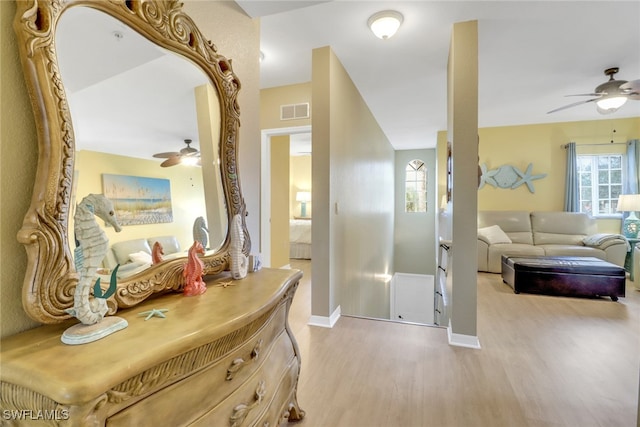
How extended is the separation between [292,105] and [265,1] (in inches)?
86.3

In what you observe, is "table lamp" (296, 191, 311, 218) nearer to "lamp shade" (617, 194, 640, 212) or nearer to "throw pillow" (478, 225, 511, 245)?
"throw pillow" (478, 225, 511, 245)

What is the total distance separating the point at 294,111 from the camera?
11.8 ft

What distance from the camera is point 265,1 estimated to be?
57.7 inches

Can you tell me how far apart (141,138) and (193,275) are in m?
0.55

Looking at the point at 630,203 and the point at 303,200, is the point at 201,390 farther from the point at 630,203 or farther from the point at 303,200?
the point at 303,200

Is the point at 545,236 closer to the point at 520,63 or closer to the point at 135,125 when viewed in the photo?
the point at 520,63

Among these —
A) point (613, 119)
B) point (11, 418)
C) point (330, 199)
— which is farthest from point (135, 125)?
point (613, 119)

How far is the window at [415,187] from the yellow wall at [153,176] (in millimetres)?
7571

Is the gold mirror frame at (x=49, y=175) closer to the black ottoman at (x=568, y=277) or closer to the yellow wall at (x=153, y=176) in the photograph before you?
the yellow wall at (x=153, y=176)

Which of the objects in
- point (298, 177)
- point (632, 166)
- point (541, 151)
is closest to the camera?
point (632, 166)

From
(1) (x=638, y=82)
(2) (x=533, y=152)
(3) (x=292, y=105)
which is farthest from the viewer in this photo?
(2) (x=533, y=152)

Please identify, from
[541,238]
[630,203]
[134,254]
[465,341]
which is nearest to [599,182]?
[630,203]

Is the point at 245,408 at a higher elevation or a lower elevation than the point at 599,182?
lower

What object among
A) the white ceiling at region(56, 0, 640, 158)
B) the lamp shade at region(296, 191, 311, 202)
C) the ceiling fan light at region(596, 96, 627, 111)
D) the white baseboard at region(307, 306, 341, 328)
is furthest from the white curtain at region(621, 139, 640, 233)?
the lamp shade at region(296, 191, 311, 202)
